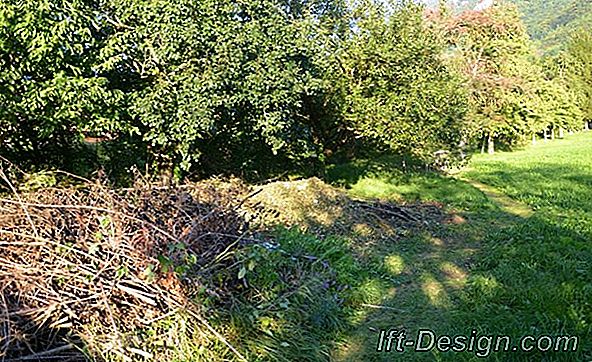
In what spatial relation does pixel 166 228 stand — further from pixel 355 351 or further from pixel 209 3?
pixel 209 3

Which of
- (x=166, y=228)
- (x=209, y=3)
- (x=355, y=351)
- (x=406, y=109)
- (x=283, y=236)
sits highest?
(x=209, y=3)

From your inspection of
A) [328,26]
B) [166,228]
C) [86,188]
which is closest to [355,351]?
[166,228]

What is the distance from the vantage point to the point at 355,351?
12.8 ft

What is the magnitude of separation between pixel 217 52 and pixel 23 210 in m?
A: 5.24

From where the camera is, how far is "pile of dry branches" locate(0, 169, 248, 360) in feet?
10.5

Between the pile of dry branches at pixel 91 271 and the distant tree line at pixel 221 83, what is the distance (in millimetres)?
4022

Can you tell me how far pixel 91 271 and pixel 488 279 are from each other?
3580 millimetres

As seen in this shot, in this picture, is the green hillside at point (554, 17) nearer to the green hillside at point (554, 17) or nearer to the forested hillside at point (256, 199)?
the green hillside at point (554, 17)

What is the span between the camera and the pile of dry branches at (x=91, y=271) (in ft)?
10.5

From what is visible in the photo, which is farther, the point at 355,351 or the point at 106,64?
the point at 106,64

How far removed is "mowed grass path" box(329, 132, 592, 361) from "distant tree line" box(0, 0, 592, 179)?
324 cm

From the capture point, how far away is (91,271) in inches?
137

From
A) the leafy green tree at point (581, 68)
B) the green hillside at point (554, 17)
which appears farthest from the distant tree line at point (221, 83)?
the green hillside at point (554, 17)

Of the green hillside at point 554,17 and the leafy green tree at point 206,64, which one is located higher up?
the green hillside at point 554,17
